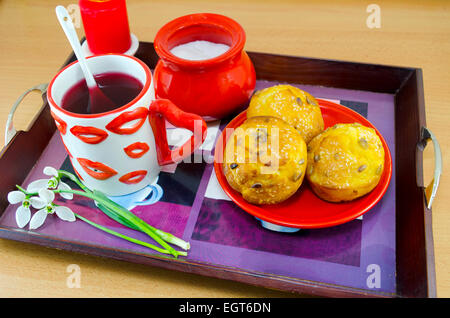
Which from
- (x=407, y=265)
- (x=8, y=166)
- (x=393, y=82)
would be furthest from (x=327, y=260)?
(x=8, y=166)

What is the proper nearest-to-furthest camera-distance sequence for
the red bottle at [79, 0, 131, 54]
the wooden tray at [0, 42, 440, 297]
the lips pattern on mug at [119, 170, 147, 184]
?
the wooden tray at [0, 42, 440, 297] < the lips pattern on mug at [119, 170, 147, 184] < the red bottle at [79, 0, 131, 54]

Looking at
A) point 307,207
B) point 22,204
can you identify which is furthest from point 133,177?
point 307,207

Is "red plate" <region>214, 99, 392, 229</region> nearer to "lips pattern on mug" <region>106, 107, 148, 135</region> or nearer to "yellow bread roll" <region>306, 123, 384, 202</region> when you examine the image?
"yellow bread roll" <region>306, 123, 384, 202</region>

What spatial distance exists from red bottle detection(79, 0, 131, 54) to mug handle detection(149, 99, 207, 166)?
37 centimetres

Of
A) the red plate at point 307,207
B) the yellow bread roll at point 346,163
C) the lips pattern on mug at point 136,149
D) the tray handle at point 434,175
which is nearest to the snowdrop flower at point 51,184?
the lips pattern on mug at point 136,149

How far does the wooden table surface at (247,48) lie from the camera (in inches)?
27.4

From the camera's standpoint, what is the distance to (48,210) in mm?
738

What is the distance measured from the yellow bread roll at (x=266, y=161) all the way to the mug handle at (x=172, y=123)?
61 mm

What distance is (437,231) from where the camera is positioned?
2.52ft

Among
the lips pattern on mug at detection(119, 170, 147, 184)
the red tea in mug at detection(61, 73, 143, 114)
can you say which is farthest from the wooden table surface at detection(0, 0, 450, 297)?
the red tea in mug at detection(61, 73, 143, 114)

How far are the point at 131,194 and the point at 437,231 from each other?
1.82ft

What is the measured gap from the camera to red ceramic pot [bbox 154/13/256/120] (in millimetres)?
793

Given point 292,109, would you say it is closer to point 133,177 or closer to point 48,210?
point 133,177

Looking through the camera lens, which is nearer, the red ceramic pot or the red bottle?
the red ceramic pot
